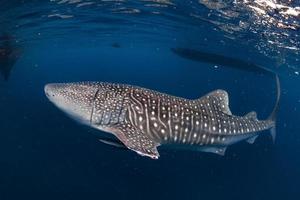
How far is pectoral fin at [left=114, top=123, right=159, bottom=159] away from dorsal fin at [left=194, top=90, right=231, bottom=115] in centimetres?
191

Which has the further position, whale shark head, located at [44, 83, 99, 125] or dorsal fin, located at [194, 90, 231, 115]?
dorsal fin, located at [194, 90, 231, 115]

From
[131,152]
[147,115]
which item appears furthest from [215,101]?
[131,152]

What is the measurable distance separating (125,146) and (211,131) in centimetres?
281

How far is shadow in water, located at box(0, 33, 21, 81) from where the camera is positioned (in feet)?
67.6

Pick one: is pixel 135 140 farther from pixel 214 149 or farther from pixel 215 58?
pixel 215 58

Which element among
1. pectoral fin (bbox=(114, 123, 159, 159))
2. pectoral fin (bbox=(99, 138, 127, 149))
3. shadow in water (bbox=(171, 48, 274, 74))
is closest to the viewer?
pectoral fin (bbox=(114, 123, 159, 159))

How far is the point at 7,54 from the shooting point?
23719 millimetres

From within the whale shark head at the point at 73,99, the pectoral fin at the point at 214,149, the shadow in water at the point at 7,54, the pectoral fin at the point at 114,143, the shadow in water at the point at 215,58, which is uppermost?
the whale shark head at the point at 73,99

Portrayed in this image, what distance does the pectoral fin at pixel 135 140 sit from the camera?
6125mm

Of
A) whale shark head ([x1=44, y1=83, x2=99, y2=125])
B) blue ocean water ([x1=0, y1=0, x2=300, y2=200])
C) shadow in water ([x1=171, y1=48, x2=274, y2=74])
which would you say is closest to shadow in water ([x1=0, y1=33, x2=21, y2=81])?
blue ocean water ([x1=0, y1=0, x2=300, y2=200])

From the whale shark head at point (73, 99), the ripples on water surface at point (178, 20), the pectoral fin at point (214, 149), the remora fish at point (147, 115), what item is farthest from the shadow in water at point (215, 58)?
the whale shark head at point (73, 99)

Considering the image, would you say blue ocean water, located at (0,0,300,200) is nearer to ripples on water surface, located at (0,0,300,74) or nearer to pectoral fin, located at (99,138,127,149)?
ripples on water surface, located at (0,0,300,74)

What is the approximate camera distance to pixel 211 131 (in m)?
8.41

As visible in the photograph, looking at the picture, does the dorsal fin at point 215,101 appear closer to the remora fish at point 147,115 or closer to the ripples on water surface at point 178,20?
the remora fish at point 147,115
